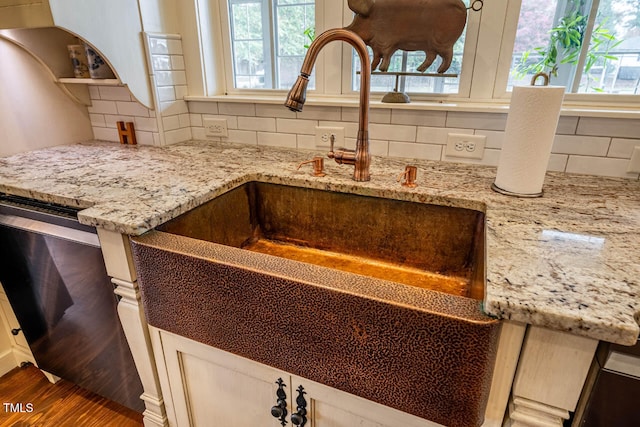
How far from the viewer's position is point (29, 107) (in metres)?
1.42

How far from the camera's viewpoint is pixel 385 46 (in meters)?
1.22

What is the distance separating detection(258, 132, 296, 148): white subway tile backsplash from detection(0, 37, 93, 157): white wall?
33.7 inches

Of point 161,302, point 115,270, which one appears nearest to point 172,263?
point 161,302

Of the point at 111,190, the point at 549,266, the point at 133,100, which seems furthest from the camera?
the point at 133,100

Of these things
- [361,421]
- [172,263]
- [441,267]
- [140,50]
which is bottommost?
[361,421]

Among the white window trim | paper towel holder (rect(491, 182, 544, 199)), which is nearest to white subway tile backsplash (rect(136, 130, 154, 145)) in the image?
the white window trim

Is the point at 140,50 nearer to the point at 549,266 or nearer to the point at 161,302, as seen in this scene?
the point at 161,302

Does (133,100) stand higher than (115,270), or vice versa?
(133,100)

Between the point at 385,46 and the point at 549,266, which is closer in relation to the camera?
the point at 549,266

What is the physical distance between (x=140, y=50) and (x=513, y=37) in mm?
1325

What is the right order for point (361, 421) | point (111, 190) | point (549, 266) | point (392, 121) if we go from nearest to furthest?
point (549, 266) < point (361, 421) < point (111, 190) < point (392, 121)

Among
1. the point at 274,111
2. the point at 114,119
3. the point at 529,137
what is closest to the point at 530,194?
the point at 529,137

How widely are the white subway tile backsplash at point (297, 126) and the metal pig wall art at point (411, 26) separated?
13.7 inches

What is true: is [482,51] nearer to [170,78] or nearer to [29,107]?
[170,78]
